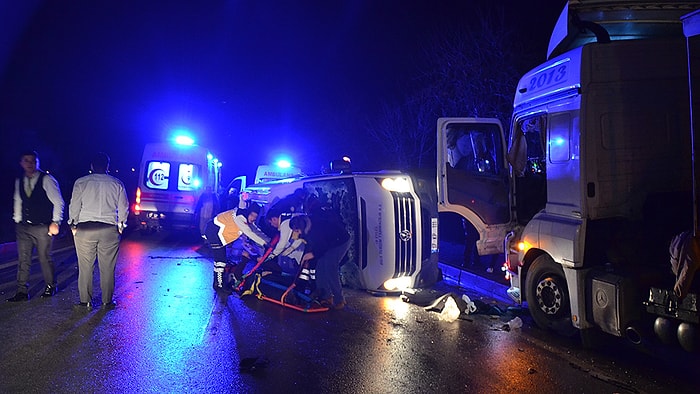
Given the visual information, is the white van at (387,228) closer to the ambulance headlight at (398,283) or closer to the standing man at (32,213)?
the ambulance headlight at (398,283)

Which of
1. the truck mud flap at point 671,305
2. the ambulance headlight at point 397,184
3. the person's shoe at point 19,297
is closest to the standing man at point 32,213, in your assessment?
the person's shoe at point 19,297

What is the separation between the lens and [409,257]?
766 cm

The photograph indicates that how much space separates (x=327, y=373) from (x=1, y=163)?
27780 mm

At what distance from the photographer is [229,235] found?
7715mm

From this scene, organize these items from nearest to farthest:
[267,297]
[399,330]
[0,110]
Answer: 1. [399,330]
2. [267,297]
3. [0,110]

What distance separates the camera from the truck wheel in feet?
18.4

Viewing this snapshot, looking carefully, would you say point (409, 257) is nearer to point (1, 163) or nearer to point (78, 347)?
point (78, 347)

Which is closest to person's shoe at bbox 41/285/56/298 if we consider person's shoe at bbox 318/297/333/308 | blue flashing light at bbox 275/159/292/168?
person's shoe at bbox 318/297/333/308

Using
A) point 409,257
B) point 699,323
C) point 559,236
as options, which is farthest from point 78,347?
point 699,323

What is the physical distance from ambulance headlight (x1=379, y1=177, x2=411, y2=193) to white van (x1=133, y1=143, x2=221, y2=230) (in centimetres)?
768

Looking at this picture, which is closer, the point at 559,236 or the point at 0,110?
the point at 559,236

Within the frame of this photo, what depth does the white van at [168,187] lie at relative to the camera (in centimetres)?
1412

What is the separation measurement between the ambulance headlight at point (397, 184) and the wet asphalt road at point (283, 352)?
67.2 inches

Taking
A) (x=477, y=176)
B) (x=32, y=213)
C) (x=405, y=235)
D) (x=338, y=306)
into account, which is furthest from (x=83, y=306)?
(x=477, y=176)
